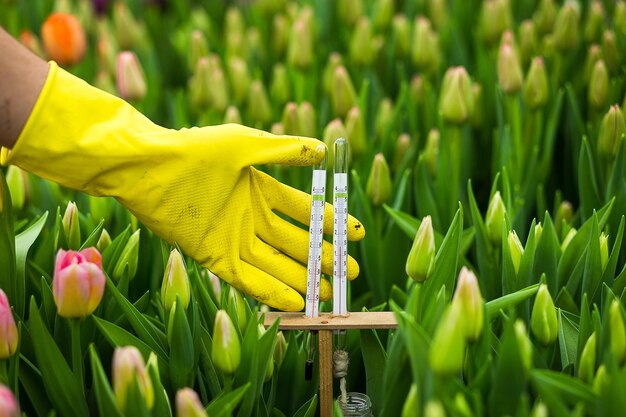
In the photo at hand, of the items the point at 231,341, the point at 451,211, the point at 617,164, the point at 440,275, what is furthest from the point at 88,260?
the point at 617,164

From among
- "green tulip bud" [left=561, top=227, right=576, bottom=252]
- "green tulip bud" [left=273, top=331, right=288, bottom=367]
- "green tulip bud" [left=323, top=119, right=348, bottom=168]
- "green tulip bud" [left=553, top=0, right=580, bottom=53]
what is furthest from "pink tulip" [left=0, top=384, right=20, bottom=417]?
"green tulip bud" [left=553, top=0, right=580, bottom=53]

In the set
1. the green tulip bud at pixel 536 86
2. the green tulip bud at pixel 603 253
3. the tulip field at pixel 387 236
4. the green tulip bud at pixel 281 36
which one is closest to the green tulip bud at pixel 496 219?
the tulip field at pixel 387 236

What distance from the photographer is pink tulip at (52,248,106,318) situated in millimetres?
1027

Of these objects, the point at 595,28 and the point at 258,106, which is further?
the point at 595,28

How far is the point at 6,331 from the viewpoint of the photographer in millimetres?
1028

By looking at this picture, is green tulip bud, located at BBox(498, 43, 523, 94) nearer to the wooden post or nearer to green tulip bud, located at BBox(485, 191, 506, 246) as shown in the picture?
green tulip bud, located at BBox(485, 191, 506, 246)

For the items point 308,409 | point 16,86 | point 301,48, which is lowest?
point 308,409

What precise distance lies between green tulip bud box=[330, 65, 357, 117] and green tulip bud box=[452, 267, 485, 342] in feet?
3.69

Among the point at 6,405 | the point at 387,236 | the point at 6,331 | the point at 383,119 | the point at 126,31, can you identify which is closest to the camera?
the point at 6,405

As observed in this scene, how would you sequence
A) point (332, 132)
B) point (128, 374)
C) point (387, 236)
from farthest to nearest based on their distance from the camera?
point (332, 132)
point (387, 236)
point (128, 374)

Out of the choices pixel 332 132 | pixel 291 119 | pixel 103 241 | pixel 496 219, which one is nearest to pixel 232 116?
pixel 291 119

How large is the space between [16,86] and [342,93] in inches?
37.1

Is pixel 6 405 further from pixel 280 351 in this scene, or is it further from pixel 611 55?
pixel 611 55

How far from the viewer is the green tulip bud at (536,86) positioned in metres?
1.93
